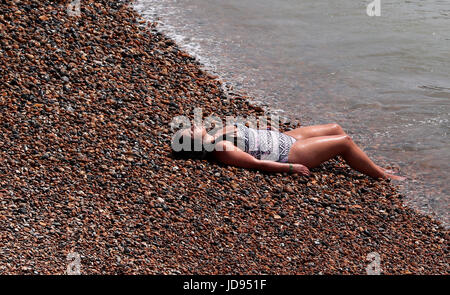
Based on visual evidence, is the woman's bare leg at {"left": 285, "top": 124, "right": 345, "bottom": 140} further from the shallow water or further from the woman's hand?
the shallow water

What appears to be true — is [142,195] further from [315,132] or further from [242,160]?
[315,132]

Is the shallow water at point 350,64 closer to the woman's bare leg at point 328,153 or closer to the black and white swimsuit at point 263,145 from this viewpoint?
the woman's bare leg at point 328,153

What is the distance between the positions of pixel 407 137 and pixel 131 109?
3777 millimetres

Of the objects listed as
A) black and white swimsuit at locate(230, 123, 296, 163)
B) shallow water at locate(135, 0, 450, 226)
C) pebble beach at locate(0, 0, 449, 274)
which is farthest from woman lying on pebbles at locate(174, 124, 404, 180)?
shallow water at locate(135, 0, 450, 226)

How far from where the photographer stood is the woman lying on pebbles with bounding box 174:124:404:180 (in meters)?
6.43

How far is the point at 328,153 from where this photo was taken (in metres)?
6.78

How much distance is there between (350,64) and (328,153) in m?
4.45

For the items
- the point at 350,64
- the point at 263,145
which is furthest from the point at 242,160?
the point at 350,64

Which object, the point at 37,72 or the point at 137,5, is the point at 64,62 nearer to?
the point at 37,72

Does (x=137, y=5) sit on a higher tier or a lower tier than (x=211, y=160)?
higher

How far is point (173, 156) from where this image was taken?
6.39 m

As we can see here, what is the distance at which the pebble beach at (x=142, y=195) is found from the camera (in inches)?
197

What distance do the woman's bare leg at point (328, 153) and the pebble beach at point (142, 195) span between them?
13cm
